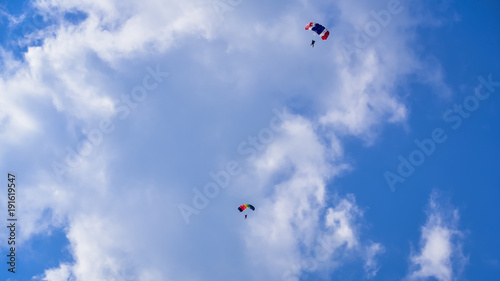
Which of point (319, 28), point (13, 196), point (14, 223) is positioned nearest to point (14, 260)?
point (14, 223)

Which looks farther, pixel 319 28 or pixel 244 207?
pixel 244 207

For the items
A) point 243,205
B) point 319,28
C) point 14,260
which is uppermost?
point 319,28

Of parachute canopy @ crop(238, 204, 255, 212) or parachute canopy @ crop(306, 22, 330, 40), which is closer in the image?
parachute canopy @ crop(306, 22, 330, 40)

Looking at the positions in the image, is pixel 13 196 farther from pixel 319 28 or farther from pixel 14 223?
pixel 319 28

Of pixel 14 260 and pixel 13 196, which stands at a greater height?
pixel 13 196

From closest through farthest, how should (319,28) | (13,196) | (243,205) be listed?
(13,196) < (319,28) < (243,205)

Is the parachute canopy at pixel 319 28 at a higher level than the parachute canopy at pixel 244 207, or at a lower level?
higher

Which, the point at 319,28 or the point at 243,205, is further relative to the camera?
the point at 243,205

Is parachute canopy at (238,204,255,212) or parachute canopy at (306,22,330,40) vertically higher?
parachute canopy at (306,22,330,40)

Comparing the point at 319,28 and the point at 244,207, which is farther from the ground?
the point at 319,28

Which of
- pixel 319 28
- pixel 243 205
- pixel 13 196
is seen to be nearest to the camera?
pixel 13 196

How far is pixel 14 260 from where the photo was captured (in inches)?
2106

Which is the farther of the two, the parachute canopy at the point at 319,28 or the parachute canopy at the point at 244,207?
the parachute canopy at the point at 244,207

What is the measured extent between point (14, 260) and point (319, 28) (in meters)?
59.3
